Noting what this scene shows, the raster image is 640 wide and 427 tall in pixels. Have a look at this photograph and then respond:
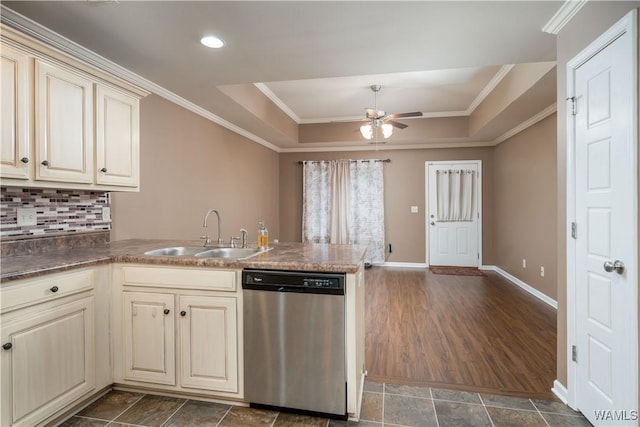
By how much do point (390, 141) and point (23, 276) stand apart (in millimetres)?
5353

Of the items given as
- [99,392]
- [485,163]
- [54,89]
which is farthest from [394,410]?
[485,163]

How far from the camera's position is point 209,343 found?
1922 mm

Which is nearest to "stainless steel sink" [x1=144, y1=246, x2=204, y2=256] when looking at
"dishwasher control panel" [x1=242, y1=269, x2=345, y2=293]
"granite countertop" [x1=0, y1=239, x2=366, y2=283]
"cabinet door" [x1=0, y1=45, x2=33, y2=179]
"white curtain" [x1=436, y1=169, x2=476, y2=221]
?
"granite countertop" [x1=0, y1=239, x2=366, y2=283]

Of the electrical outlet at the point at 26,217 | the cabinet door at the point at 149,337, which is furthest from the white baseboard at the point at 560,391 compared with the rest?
the electrical outlet at the point at 26,217

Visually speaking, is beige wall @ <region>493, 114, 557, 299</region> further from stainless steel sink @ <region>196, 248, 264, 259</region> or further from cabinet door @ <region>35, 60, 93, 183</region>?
Answer: cabinet door @ <region>35, 60, 93, 183</region>

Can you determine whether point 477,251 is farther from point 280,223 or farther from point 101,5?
point 101,5

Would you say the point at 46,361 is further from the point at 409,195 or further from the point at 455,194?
the point at 455,194

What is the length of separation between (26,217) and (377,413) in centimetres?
252

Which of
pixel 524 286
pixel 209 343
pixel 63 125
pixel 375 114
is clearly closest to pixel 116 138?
pixel 63 125

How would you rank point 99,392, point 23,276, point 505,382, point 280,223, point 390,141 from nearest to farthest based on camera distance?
point 23,276
point 99,392
point 505,382
point 390,141
point 280,223

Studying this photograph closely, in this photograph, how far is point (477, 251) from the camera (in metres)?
6.06

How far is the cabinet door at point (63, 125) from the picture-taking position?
5.82 ft

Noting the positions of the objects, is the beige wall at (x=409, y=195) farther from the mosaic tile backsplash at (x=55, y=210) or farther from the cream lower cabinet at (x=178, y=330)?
the cream lower cabinet at (x=178, y=330)

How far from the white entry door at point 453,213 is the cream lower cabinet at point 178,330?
5.08 meters
